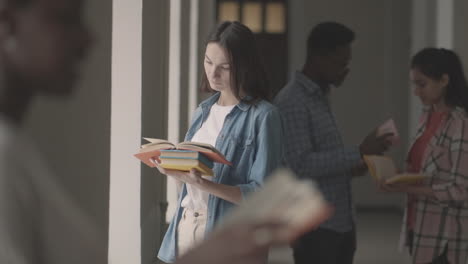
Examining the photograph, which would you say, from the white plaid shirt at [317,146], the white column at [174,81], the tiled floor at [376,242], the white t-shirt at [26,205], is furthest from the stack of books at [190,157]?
the tiled floor at [376,242]

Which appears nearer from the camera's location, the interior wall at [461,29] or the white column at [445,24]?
the interior wall at [461,29]

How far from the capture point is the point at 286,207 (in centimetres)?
105

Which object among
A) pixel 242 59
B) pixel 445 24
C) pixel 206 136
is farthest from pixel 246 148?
pixel 445 24

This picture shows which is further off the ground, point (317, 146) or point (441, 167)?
point (317, 146)

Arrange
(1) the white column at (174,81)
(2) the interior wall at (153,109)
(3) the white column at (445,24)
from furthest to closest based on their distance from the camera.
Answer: (1) the white column at (174,81), (3) the white column at (445,24), (2) the interior wall at (153,109)

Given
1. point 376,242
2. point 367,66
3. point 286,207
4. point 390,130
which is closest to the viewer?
point 286,207

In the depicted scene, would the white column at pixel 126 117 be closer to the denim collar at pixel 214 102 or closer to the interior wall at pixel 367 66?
the denim collar at pixel 214 102

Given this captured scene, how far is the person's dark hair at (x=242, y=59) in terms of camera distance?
2.54 meters

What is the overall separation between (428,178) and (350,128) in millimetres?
8173

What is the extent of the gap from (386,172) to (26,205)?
2.90m

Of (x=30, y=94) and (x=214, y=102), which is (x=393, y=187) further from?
(x=30, y=94)

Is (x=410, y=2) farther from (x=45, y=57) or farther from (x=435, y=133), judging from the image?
(x=45, y=57)

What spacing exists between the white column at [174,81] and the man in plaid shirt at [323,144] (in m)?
2.54

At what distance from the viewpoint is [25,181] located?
102cm
